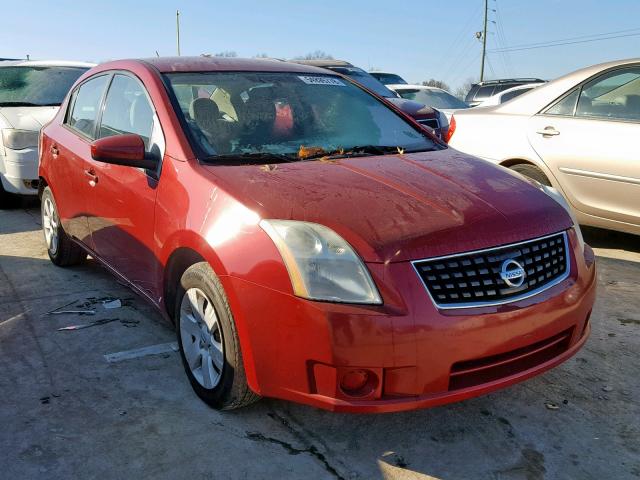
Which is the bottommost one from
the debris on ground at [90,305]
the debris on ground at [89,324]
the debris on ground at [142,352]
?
the debris on ground at [90,305]

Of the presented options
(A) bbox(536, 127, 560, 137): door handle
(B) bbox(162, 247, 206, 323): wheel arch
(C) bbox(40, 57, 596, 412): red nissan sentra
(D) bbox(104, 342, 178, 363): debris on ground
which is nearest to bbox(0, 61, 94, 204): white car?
(C) bbox(40, 57, 596, 412): red nissan sentra

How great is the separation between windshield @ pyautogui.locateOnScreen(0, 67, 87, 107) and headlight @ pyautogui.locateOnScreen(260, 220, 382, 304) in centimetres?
601

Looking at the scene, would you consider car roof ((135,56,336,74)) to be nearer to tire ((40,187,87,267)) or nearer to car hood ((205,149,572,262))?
car hood ((205,149,572,262))

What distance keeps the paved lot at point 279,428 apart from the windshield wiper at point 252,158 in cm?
109

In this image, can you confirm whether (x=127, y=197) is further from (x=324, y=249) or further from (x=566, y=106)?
(x=566, y=106)

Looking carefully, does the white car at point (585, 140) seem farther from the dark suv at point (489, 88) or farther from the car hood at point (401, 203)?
the dark suv at point (489, 88)

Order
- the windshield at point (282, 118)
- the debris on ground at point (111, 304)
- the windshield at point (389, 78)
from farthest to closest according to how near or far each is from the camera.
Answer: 1. the windshield at point (389, 78)
2. the debris on ground at point (111, 304)
3. the windshield at point (282, 118)

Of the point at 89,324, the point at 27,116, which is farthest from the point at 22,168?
the point at 89,324

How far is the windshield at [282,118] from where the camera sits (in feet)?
10.7

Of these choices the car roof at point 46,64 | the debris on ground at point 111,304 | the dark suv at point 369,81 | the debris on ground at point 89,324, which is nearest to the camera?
the debris on ground at point 89,324

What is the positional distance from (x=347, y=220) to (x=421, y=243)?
0.97 ft

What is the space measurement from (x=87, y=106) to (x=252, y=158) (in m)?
1.90

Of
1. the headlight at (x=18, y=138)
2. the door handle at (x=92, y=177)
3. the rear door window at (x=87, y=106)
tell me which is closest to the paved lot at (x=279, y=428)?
the door handle at (x=92, y=177)

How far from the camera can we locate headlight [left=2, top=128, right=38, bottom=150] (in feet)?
21.6
